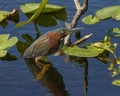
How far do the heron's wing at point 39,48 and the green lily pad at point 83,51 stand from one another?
23cm

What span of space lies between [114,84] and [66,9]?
5.03 ft

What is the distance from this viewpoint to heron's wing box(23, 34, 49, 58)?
399 centimetres

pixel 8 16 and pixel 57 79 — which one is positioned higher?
pixel 8 16

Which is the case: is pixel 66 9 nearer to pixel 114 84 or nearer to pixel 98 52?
pixel 98 52

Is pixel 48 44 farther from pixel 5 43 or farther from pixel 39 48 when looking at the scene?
pixel 5 43

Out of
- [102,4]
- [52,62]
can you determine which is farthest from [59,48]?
[102,4]

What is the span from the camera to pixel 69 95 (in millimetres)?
3680

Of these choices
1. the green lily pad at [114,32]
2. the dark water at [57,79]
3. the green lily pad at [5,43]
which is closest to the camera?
the dark water at [57,79]

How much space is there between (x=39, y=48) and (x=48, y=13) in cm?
101

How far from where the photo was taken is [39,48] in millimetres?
A: 4012

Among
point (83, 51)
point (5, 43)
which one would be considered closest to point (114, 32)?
point (83, 51)

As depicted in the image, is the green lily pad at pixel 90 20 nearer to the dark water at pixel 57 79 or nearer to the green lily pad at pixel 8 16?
the dark water at pixel 57 79

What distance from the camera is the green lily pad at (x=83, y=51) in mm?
4039

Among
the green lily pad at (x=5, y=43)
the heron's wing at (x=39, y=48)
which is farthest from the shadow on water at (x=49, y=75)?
the green lily pad at (x=5, y=43)
